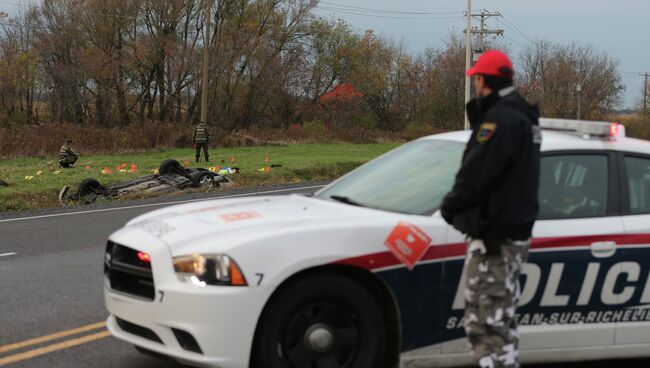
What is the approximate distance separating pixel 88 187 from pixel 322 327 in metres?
14.8

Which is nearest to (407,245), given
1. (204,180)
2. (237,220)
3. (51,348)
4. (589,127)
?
(237,220)

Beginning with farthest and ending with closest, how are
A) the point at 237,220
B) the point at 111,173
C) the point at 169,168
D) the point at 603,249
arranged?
1. the point at 111,173
2. the point at 169,168
3. the point at 603,249
4. the point at 237,220

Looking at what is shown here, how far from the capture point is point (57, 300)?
22.7 ft

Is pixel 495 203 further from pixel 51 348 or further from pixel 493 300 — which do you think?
pixel 51 348

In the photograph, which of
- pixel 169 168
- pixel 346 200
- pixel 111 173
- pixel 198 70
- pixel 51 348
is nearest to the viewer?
pixel 346 200

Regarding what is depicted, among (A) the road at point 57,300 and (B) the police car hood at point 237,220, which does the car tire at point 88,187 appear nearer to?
(A) the road at point 57,300

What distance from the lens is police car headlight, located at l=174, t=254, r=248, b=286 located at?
4.07 metres

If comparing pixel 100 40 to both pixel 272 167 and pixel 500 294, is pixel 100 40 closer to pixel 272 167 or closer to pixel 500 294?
pixel 272 167

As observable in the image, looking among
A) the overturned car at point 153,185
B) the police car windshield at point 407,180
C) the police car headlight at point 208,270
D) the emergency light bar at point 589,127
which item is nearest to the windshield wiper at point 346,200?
the police car windshield at point 407,180

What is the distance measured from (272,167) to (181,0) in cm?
3025

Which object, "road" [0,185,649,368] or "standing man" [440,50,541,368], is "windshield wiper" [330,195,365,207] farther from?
"road" [0,185,649,368]

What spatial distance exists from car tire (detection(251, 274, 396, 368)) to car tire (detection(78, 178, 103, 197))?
14.6 meters

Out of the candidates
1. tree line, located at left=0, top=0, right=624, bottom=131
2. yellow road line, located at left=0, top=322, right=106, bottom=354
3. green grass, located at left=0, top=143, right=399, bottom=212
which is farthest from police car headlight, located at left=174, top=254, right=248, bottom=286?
tree line, located at left=0, top=0, right=624, bottom=131

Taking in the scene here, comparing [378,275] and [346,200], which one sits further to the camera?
[346,200]
